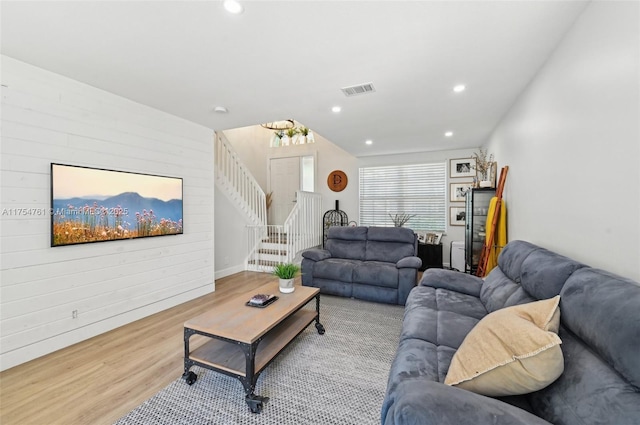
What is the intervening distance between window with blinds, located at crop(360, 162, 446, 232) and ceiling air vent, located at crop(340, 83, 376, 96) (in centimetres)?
349

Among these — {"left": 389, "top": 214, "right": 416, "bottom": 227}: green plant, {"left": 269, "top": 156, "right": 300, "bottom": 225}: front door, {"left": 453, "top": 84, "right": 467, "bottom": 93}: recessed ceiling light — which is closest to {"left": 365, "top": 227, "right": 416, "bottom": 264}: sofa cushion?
{"left": 389, "top": 214, "right": 416, "bottom": 227}: green plant

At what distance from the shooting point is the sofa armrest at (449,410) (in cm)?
83

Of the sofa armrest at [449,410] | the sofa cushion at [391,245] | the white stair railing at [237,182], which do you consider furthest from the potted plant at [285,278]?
the white stair railing at [237,182]

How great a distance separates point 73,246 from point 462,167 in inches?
244

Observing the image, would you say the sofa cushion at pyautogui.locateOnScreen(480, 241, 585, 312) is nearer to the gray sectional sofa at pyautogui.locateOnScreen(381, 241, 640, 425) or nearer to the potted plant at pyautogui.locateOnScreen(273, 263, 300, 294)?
the gray sectional sofa at pyautogui.locateOnScreen(381, 241, 640, 425)

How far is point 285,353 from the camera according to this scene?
2336 mm

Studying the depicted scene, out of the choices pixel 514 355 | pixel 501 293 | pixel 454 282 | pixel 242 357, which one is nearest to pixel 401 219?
pixel 454 282

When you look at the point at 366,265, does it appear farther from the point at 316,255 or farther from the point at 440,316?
the point at 440,316

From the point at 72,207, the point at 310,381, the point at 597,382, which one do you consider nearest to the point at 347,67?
the point at 597,382

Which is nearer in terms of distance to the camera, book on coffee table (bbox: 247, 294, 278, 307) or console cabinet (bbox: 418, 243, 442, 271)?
book on coffee table (bbox: 247, 294, 278, 307)

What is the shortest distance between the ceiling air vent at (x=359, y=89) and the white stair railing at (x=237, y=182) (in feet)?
9.77

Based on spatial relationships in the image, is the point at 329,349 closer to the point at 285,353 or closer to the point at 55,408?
the point at 285,353

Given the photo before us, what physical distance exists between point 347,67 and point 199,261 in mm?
3223

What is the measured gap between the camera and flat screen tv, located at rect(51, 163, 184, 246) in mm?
2430
